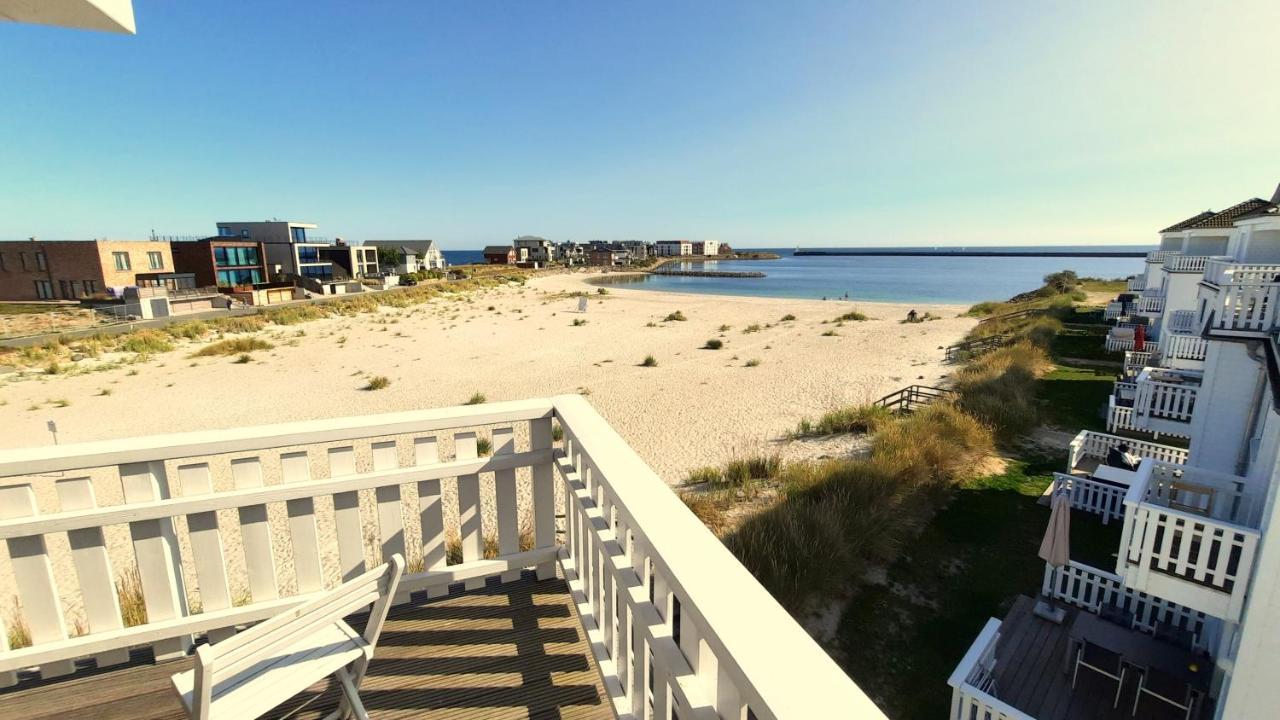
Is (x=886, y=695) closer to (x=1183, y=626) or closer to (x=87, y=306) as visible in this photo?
(x=1183, y=626)

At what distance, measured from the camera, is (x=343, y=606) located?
1.88 meters

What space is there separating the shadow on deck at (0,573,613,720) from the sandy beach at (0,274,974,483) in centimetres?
723

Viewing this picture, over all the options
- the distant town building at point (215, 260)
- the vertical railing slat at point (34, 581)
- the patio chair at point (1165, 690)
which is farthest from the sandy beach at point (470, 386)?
the distant town building at point (215, 260)

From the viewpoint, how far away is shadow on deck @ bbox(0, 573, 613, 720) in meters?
2.23

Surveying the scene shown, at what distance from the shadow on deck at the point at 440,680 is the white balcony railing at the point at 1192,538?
4.53m

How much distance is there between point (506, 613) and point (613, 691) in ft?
3.07

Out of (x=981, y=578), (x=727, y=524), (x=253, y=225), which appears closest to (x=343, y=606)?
(x=727, y=524)

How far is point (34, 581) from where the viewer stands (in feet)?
7.63

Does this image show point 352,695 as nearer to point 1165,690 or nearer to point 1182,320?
point 1165,690

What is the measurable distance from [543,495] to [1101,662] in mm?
4787

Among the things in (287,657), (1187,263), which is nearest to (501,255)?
(1187,263)

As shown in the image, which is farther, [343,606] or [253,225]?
[253,225]

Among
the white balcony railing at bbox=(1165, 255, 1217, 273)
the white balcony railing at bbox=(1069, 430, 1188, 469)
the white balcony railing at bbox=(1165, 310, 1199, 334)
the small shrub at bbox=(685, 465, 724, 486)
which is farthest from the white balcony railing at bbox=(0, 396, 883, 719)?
the white balcony railing at bbox=(1165, 255, 1217, 273)

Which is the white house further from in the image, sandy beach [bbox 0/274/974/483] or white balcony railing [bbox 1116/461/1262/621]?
sandy beach [bbox 0/274/974/483]
